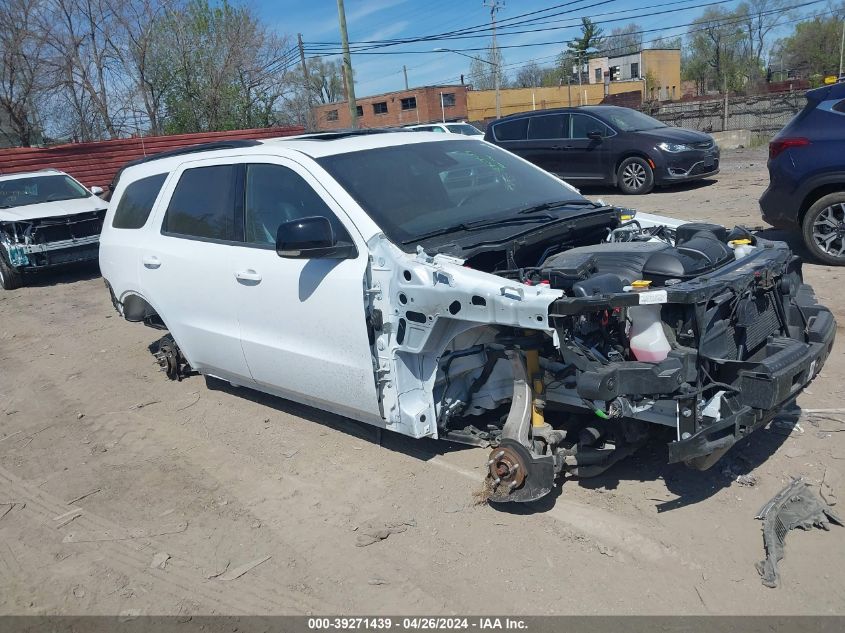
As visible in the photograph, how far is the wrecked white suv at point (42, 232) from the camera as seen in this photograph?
35.7 feet

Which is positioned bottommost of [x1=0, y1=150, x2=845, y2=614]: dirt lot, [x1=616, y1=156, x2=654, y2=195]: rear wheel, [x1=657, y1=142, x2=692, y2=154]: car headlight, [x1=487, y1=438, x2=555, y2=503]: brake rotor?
[x1=0, y1=150, x2=845, y2=614]: dirt lot

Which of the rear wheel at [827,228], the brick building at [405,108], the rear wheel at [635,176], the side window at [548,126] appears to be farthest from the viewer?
→ the brick building at [405,108]

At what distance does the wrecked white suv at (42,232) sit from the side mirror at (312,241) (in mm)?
8647

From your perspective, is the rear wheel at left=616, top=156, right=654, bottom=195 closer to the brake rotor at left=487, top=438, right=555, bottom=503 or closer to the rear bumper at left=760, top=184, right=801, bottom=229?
the rear bumper at left=760, top=184, right=801, bottom=229

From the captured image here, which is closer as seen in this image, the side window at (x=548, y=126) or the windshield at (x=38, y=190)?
the windshield at (x=38, y=190)

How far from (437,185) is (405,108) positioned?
6110cm

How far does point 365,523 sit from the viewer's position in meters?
3.72

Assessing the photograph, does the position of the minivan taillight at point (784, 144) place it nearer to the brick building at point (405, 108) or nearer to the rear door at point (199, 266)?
the rear door at point (199, 266)

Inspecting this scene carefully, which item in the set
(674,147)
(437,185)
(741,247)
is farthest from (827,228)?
(674,147)

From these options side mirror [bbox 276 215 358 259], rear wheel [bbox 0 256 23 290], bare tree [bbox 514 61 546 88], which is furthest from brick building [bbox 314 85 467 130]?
side mirror [bbox 276 215 358 259]

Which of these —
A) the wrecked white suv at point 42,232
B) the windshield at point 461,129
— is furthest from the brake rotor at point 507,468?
the windshield at point 461,129

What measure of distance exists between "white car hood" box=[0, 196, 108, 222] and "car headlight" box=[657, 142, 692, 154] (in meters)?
9.63

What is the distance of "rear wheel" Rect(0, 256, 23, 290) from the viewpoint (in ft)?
36.4

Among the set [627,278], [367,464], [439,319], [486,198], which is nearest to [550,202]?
[486,198]
